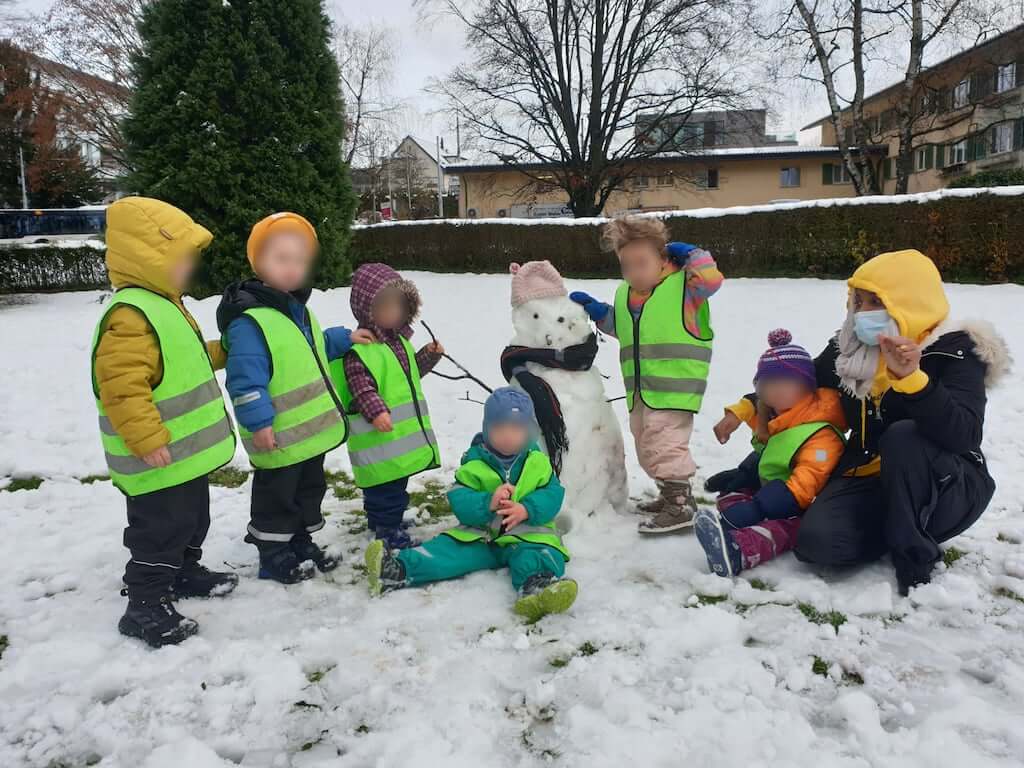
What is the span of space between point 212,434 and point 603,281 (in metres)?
9.51

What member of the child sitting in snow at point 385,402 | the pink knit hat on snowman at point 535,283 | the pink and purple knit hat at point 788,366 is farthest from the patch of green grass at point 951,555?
the child sitting in snow at point 385,402

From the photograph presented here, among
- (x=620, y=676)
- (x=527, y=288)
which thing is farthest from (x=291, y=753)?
(x=527, y=288)

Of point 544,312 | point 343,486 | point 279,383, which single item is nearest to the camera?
point 279,383

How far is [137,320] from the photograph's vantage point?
259 cm

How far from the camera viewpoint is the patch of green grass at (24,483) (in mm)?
4660

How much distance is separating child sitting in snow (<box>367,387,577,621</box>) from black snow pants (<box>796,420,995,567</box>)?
1110 millimetres

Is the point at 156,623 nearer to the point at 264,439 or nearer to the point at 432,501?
the point at 264,439

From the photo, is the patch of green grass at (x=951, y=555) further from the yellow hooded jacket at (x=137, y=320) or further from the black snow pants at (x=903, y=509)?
the yellow hooded jacket at (x=137, y=320)

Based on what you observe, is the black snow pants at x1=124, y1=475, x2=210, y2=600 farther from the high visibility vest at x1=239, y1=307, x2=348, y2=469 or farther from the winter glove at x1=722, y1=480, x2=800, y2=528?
the winter glove at x1=722, y1=480, x2=800, y2=528

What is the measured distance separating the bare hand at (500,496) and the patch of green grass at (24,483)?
350 cm

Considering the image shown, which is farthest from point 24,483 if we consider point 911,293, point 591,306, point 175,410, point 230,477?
point 911,293

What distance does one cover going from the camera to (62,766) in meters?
2.00

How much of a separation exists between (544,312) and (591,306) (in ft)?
1.14

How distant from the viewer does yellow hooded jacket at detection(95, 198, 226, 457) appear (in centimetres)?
252
